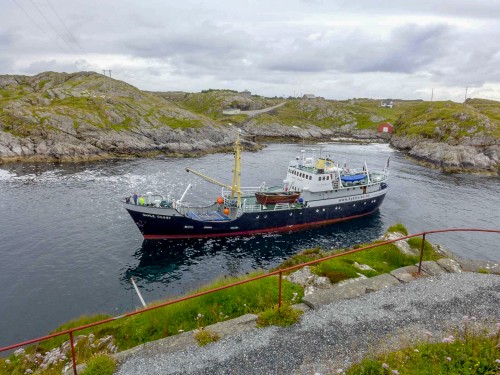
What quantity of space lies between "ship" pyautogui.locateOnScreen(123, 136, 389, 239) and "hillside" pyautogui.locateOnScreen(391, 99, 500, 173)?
49.9m

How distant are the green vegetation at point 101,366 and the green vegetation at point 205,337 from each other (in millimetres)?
2788

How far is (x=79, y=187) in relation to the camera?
60125 mm

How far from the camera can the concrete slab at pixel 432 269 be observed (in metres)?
16.9

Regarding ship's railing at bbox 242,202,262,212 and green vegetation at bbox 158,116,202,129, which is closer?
ship's railing at bbox 242,202,262,212

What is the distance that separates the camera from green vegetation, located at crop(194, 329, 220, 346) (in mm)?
11852

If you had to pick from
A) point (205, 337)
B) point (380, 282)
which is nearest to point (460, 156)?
point (380, 282)

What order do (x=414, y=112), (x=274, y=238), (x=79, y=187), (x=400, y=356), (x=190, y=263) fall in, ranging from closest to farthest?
(x=400, y=356)
(x=190, y=263)
(x=274, y=238)
(x=79, y=187)
(x=414, y=112)

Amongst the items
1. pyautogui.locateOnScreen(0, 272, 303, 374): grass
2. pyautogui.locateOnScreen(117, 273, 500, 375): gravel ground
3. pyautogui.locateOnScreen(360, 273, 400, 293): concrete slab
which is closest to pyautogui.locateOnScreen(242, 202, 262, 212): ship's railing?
pyautogui.locateOnScreen(0, 272, 303, 374): grass

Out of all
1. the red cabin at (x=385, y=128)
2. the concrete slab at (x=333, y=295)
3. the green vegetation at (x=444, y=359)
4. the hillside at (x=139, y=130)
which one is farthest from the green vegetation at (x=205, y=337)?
the red cabin at (x=385, y=128)

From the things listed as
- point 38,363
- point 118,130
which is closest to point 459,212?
point 38,363

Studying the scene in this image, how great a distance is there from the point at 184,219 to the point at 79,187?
101 feet

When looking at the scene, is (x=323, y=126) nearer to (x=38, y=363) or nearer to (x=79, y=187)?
(x=79, y=187)

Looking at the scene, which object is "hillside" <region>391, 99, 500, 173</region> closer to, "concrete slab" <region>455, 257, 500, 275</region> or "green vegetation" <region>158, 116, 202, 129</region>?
"green vegetation" <region>158, 116, 202, 129</region>

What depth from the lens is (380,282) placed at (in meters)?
15.7
